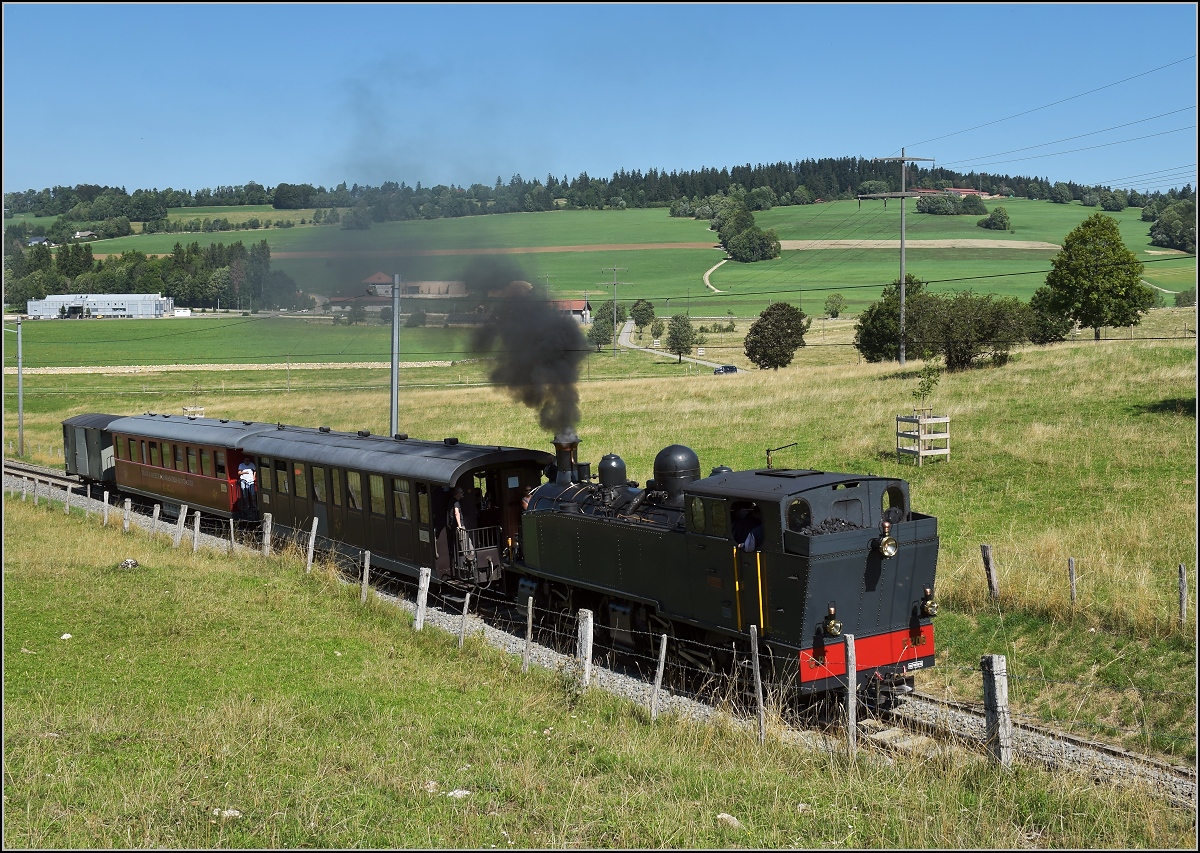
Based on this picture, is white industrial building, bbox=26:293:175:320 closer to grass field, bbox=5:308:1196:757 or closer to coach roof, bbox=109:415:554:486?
grass field, bbox=5:308:1196:757

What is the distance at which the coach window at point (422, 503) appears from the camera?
1702 cm

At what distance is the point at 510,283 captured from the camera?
21766mm

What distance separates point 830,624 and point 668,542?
8.06 ft

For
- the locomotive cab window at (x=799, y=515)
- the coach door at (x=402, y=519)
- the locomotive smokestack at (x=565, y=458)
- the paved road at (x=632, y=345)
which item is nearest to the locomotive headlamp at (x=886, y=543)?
the locomotive cab window at (x=799, y=515)

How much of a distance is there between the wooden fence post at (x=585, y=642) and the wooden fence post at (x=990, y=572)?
260 inches

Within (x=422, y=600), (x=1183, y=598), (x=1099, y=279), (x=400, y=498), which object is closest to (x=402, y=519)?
(x=400, y=498)

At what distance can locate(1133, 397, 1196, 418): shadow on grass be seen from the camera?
84.5 feet

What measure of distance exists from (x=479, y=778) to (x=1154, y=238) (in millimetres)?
134152

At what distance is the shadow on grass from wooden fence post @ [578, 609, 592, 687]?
20.3 meters

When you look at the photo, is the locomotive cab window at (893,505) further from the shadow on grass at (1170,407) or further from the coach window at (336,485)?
the shadow on grass at (1170,407)

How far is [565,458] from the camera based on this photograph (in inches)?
642

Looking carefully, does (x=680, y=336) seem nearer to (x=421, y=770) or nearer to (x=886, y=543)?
(x=886, y=543)

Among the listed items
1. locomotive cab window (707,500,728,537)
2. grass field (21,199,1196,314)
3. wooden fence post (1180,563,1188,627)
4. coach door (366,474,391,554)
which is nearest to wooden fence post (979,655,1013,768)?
locomotive cab window (707,500,728,537)

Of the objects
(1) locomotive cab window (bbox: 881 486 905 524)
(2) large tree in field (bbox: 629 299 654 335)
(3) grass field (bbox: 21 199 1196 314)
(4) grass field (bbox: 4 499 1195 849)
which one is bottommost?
(4) grass field (bbox: 4 499 1195 849)
